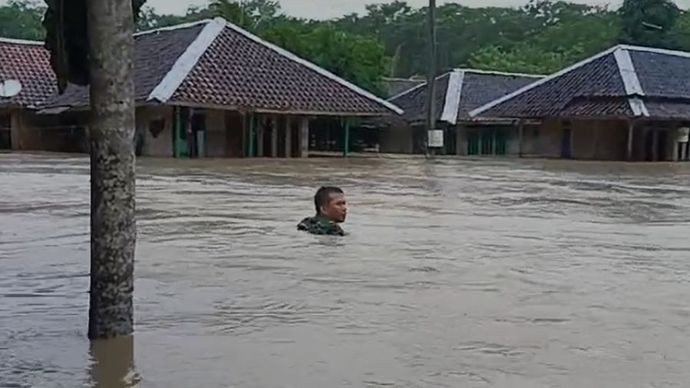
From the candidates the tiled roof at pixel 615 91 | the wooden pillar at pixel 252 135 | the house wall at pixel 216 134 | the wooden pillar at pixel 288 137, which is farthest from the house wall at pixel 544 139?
the house wall at pixel 216 134

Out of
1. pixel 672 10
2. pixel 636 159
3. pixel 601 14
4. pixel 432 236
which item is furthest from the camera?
pixel 601 14

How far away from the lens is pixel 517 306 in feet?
20.7

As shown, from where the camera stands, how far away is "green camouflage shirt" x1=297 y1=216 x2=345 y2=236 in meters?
9.66

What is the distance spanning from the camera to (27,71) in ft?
122

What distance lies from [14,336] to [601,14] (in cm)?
6627

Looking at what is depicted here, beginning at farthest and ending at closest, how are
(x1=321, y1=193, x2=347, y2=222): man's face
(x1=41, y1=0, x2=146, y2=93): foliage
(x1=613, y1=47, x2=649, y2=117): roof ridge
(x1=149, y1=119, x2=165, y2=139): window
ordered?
(x1=613, y1=47, x2=649, y2=117): roof ridge
(x1=149, y1=119, x2=165, y2=139): window
(x1=321, y1=193, x2=347, y2=222): man's face
(x1=41, y1=0, x2=146, y2=93): foliage

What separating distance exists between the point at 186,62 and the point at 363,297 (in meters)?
25.1

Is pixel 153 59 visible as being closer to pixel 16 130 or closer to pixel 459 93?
pixel 16 130

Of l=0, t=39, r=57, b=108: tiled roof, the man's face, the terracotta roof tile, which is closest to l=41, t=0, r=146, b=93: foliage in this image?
the man's face

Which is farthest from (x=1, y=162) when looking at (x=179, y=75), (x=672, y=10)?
(x=672, y=10)

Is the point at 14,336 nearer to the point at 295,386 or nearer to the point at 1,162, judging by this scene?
the point at 295,386

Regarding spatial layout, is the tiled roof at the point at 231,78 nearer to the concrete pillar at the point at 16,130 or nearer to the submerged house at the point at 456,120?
the concrete pillar at the point at 16,130

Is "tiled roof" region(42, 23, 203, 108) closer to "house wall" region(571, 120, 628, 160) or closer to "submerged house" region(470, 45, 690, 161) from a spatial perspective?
"submerged house" region(470, 45, 690, 161)

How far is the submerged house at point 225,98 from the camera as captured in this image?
30203 millimetres
